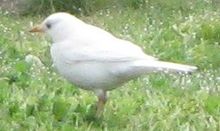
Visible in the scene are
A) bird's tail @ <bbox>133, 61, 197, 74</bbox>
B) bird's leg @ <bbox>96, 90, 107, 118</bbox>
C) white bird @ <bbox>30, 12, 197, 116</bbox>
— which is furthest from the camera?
bird's leg @ <bbox>96, 90, 107, 118</bbox>

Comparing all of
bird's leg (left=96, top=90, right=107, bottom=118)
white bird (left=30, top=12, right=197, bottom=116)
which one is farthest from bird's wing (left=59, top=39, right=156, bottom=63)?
bird's leg (left=96, top=90, right=107, bottom=118)

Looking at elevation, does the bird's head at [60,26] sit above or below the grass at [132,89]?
above

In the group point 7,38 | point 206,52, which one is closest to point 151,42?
point 206,52

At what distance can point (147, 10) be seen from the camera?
38.4 feet

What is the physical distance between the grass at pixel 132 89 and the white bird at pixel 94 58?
311 mm

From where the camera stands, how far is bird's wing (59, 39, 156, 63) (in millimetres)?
6664

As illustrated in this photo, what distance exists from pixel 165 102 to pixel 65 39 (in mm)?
1103

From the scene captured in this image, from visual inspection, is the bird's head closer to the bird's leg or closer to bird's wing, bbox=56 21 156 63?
bird's wing, bbox=56 21 156 63

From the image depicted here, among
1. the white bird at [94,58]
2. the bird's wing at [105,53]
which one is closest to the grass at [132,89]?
the white bird at [94,58]

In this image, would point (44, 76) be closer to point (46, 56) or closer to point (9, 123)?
point (46, 56)

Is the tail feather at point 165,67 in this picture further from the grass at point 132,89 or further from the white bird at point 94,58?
the grass at point 132,89

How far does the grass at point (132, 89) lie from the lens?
7.02m

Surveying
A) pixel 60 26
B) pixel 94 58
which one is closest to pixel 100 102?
pixel 94 58

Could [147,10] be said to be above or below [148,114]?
above
